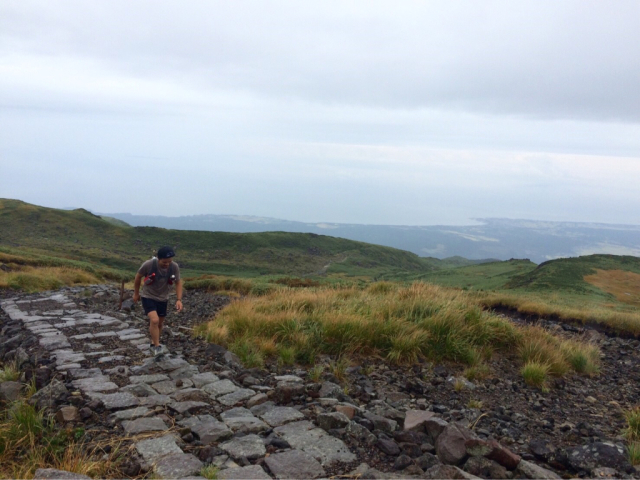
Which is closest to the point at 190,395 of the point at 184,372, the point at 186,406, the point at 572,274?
the point at 186,406

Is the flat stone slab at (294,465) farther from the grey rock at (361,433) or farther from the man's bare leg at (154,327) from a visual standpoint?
the man's bare leg at (154,327)

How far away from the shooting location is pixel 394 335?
26.1 feet

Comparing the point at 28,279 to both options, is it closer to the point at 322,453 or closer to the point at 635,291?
the point at 322,453

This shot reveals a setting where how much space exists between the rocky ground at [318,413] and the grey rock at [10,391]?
23 mm

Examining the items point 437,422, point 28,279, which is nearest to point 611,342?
point 437,422

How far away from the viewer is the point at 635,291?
28797 millimetres

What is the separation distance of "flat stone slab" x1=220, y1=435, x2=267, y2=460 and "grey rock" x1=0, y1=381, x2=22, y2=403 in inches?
122

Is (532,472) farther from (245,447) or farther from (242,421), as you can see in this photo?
(242,421)

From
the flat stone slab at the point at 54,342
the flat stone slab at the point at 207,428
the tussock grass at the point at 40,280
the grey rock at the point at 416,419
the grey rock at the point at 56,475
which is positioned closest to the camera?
the grey rock at the point at 56,475

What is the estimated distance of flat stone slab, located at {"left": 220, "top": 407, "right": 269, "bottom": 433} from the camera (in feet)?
15.7

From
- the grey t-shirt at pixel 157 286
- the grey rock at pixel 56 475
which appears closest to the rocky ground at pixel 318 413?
the grey rock at pixel 56 475

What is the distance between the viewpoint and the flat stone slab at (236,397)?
5613mm

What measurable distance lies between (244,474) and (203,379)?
2.64m

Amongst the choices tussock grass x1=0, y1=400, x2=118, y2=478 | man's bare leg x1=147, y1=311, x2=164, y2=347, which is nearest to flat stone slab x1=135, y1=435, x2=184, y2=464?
tussock grass x1=0, y1=400, x2=118, y2=478
